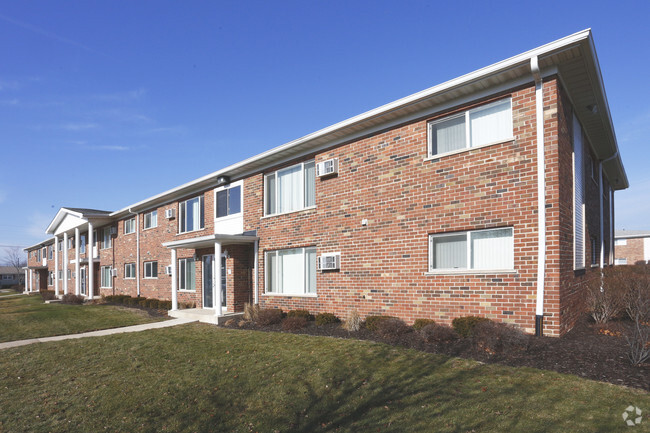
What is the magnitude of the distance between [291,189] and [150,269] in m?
12.3

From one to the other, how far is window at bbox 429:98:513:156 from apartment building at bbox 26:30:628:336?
28 millimetres

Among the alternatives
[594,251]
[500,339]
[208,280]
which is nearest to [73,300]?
[208,280]

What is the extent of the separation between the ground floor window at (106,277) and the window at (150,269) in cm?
649

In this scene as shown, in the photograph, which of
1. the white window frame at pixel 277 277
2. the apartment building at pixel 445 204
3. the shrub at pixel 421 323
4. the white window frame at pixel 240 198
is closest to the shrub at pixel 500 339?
the apartment building at pixel 445 204

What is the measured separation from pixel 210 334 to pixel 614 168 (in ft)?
55.2

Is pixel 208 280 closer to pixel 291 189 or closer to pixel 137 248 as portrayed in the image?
pixel 291 189

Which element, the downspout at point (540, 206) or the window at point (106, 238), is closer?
the downspout at point (540, 206)

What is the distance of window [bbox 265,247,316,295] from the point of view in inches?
510

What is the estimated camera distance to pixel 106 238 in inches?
1115

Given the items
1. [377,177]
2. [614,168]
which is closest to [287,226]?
[377,177]

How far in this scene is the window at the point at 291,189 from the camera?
43.4 ft

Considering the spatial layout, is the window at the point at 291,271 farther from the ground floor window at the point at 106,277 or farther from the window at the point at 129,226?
the ground floor window at the point at 106,277

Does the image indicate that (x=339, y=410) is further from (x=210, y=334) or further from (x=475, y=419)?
(x=210, y=334)

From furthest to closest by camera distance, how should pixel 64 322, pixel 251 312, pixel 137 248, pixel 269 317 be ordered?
pixel 137 248, pixel 64 322, pixel 251 312, pixel 269 317
